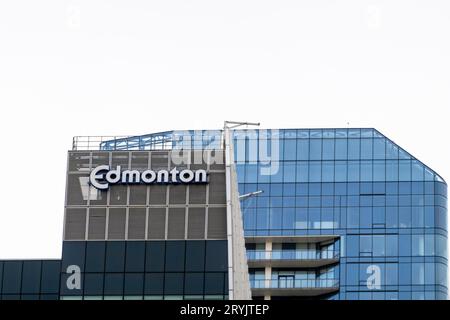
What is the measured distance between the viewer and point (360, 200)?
17275 centimetres

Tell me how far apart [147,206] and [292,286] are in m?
92.0

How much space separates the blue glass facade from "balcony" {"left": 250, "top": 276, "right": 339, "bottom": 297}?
15.3 feet

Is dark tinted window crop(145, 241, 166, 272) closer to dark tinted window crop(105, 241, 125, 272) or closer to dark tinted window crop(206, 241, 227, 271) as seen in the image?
dark tinted window crop(105, 241, 125, 272)

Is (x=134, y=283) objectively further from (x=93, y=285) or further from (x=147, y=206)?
(x=147, y=206)

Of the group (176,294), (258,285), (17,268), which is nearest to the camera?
(176,294)

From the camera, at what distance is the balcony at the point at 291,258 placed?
169m

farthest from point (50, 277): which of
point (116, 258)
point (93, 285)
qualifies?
point (116, 258)

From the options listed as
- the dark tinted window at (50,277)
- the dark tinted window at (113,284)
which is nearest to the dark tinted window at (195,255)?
the dark tinted window at (113,284)

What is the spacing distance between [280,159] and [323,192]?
22.2 feet

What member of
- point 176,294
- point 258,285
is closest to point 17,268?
point 176,294

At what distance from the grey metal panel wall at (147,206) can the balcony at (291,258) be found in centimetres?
9167

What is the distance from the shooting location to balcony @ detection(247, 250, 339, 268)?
169 m
